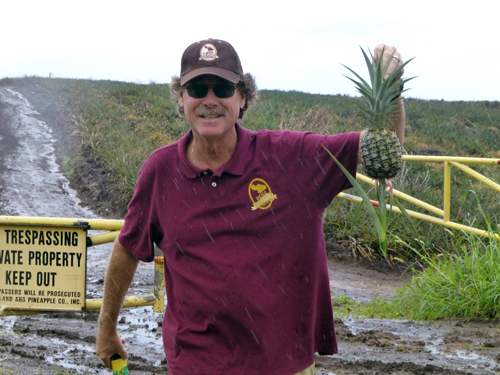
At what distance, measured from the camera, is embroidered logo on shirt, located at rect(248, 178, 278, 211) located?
2.67 meters

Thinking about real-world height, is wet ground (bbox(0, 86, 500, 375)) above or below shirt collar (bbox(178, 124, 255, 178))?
below

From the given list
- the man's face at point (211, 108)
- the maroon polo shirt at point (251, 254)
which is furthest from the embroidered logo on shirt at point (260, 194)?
the man's face at point (211, 108)

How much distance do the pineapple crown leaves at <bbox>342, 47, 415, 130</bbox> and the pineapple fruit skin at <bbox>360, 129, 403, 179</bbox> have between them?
0.05m

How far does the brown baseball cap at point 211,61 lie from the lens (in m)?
2.76

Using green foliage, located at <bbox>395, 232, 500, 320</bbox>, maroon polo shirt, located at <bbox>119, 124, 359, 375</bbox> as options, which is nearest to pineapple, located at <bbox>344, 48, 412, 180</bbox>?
maroon polo shirt, located at <bbox>119, 124, 359, 375</bbox>

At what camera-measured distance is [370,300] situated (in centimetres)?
743

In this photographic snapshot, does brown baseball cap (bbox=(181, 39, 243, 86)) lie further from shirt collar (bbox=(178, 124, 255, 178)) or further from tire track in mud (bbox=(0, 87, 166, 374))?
tire track in mud (bbox=(0, 87, 166, 374))

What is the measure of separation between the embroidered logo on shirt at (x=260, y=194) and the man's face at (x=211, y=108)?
0.29 meters

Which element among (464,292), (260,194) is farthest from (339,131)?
(260,194)

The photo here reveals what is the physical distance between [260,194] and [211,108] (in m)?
0.46

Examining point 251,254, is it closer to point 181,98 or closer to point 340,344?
point 181,98

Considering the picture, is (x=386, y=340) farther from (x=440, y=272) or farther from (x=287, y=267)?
(x=287, y=267)

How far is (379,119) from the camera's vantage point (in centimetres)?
230

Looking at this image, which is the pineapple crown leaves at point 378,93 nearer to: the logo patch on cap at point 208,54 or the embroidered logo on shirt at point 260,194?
the embroidered logo on shirt at point 260,194
